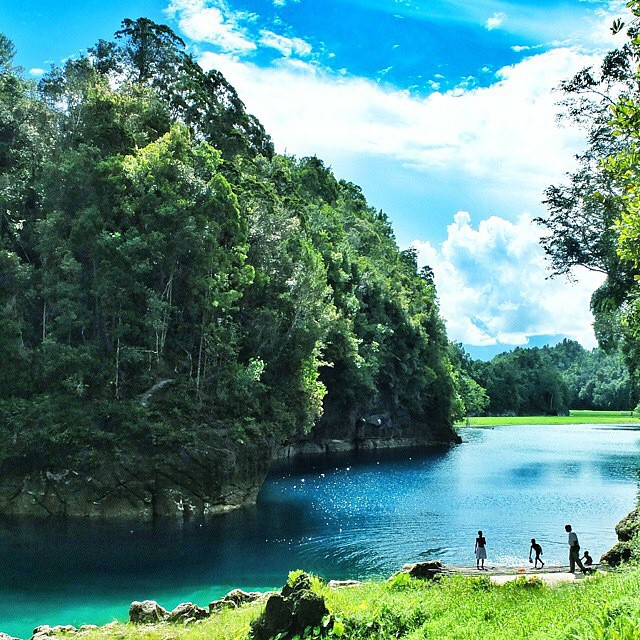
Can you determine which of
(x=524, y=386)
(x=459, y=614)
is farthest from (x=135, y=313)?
(x=524, y=386)

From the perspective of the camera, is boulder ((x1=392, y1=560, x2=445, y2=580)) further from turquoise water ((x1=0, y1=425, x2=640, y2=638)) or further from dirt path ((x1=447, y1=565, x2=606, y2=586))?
turquoise water ((x1=0, y1=425, x2=640, y2=638))

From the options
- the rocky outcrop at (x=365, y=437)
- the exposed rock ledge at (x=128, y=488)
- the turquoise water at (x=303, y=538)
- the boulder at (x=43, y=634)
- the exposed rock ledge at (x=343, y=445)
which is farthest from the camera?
the rocky outcrop at (x=365, y=437)

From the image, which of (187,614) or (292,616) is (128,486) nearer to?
(187,614)

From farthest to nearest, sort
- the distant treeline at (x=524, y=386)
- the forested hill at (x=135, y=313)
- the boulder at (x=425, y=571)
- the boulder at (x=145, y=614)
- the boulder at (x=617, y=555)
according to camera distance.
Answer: the distant treeline at (x=524, y=386)
the forested hill at (x=135, y=313)
the boulder at (x=617, y=555)
the boulder at (x=425, y=571)
the boulder at (x=145, y=614)

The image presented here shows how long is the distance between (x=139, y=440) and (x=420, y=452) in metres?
46.4

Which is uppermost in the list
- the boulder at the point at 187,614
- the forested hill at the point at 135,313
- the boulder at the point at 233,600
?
the forested hill at the point at 135,313

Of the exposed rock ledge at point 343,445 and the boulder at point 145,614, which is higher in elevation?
the boulder at point 145,614

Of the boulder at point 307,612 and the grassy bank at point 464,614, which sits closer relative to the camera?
the grassy bank at point 464,614

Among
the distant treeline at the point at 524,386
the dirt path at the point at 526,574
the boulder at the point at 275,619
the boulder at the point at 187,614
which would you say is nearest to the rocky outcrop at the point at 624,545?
the dirt path at the point at 526,574

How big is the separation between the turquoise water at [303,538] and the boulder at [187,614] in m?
3.88

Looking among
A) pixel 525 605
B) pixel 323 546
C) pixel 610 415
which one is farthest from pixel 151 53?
pixel 610 415

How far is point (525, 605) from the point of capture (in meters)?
13.2

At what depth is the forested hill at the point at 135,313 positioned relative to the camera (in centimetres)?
3503

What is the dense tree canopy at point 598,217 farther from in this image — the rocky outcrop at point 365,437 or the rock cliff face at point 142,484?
the rocky outcrop at point 365,437
